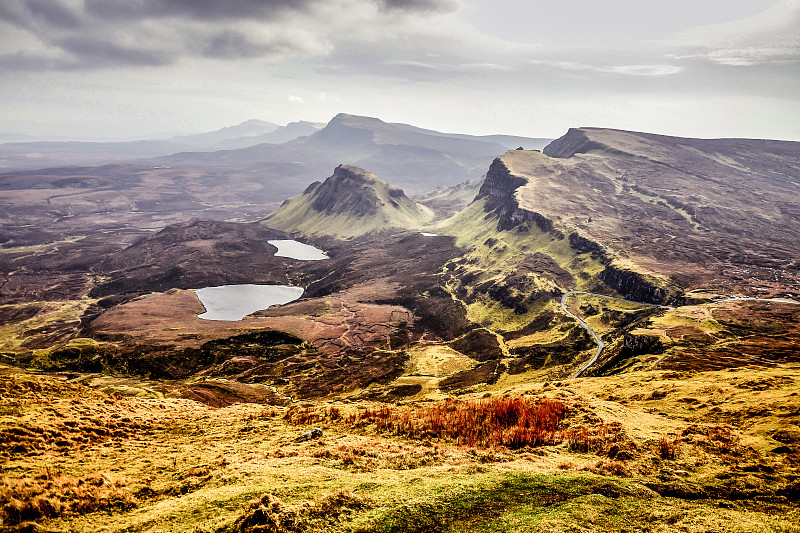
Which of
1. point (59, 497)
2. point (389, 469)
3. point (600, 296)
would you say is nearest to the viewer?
point (59, 497)

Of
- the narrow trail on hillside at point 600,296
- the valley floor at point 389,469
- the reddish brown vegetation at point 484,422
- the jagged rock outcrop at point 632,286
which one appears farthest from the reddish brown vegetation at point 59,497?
the jagged rock outcrop at point 632,286

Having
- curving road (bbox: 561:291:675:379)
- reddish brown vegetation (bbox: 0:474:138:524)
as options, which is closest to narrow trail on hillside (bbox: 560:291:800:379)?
curving road (bbox: 561:291:675:379)

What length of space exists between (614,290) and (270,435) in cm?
15269

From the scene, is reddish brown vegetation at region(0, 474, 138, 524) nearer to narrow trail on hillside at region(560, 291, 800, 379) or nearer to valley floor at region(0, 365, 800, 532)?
valley floor at region(0, 365, 800, 532)

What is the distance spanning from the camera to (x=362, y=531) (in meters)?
16.9

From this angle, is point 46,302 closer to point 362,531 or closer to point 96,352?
point 96,352

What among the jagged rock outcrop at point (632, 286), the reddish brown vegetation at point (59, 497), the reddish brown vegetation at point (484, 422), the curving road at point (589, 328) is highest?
the reddish brown vegetation at point (59, 497)

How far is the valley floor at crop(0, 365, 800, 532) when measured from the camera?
17750mm

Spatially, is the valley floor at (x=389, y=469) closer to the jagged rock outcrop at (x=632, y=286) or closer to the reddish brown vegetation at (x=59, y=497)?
the reddish brown vegetation at (x=59, y=497)

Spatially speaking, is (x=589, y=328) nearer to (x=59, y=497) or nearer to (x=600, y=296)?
(x=600, y=296)

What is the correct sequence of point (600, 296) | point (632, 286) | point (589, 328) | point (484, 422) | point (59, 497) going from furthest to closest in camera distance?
point (600, 296)
point (632, 286)
point (589, 328)
point (484, 422)
point (59, 497)

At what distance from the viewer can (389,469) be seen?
2527 cm

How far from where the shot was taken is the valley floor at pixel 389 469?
17750 millimetres

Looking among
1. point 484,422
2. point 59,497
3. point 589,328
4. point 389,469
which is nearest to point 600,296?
point 589,328
